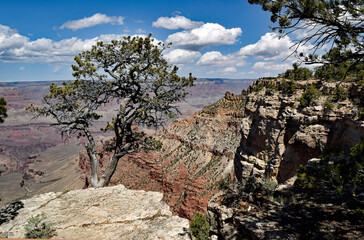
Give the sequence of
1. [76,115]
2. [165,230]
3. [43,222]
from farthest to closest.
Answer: [76,115] < [43,222] < [165,230]

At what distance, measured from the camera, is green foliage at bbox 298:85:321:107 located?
15.4 m

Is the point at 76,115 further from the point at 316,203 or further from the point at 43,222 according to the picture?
the point at 316,203

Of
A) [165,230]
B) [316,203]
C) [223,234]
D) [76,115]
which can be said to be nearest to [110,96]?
[76,115]

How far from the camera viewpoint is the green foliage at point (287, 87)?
1762 centimetres

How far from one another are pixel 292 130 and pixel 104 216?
15.5 m

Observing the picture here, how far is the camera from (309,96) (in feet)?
51.5

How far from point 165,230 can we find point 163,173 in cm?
5895

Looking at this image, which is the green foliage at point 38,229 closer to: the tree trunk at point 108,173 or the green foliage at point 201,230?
the tree trunk at point 108,173

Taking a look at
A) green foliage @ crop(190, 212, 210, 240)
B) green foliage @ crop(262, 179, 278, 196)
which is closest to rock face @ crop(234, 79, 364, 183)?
green foliage @ crop(262, 179, 278, 196)

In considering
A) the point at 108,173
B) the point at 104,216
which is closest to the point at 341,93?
the point at 108,173

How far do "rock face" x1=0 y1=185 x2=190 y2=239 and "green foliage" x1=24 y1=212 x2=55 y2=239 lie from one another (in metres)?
0.15

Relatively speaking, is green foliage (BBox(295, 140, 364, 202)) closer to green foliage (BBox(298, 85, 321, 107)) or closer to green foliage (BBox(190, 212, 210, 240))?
green foliage (BBox(190, 212, 210, 240))

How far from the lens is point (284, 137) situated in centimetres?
1795

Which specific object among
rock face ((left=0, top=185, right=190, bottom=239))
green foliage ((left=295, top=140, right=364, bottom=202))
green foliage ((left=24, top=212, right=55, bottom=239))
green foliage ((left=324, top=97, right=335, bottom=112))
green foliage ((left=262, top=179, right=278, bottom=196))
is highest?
green foliage ((left=324, top=97, right=335, bottom=112))
